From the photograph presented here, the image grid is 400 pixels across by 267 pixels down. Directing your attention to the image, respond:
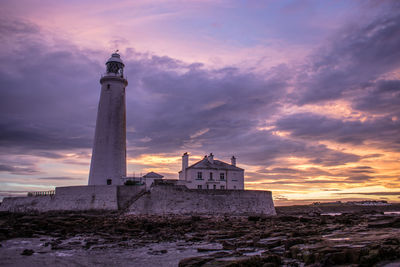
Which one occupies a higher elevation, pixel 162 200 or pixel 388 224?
pixel 162 200

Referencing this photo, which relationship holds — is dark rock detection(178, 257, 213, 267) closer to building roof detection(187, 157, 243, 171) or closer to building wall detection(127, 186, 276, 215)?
building wall detection(127, 186, 276, 215)

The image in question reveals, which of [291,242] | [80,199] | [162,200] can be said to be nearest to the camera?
[291,242]

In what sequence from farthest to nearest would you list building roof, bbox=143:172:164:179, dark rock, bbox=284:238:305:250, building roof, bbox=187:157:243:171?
building roof, bbox=143:172:164:179, building roof, bbox=187:157:243:171, dark rock, bbox=284:238:305:250

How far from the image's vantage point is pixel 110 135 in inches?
1281

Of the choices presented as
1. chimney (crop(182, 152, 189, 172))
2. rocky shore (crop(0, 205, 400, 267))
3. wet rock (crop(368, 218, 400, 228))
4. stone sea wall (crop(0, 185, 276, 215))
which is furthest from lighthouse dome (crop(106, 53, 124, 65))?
Answer: wet rock (crop(368, 218, 400, 228))

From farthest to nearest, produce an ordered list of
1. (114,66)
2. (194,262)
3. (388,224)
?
(114,66), (388,224), (194,262)

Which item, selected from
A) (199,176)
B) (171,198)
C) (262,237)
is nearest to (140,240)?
(262,237)

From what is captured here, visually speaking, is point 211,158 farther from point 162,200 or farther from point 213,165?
point 162,200

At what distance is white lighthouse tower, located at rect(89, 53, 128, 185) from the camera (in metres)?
32.2

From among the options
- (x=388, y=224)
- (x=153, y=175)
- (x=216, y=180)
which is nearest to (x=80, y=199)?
(x=153, y=175)

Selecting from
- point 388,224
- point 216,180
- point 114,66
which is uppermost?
point 114,66

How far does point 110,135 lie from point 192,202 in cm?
1086

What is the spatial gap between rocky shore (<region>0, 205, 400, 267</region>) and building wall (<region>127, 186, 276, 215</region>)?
5.43 metres

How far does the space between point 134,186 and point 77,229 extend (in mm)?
10655
